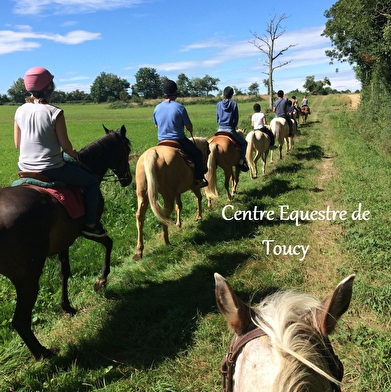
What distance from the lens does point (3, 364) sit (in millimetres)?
3213

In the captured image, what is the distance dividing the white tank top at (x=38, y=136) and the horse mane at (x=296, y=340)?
9.58ft

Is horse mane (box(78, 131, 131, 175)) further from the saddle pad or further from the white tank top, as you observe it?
the white tank top

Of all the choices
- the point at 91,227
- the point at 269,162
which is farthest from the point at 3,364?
the point at 269,162

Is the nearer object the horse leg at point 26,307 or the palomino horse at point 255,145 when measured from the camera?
the horse leg at point 26,307

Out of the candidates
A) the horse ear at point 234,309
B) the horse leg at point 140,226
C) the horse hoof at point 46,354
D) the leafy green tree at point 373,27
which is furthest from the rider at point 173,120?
the leafy green tree at point 373,27

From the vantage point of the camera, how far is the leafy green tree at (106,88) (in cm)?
10925

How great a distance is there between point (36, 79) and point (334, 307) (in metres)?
3.36

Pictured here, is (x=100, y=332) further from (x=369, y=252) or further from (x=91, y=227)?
(x=369, y=252)

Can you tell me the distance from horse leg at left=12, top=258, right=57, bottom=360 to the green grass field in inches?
7.4

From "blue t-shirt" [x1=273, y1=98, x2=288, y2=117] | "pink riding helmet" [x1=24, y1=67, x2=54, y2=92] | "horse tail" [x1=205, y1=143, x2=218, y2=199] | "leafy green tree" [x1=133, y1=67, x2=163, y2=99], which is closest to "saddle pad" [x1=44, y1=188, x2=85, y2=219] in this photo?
"pink riding helmet" [x1=24, y1=67, x2=54, y2=92]

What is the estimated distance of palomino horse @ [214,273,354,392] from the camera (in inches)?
46.8

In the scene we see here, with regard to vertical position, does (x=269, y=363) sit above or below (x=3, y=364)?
above

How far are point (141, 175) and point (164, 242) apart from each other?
4.46 ft

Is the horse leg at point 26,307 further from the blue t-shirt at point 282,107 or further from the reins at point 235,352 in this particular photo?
the blue t-shirt at point 282,107
